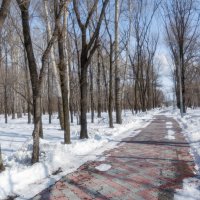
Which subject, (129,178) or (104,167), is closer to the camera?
(129,178)

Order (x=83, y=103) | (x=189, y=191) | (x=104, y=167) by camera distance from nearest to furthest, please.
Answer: (x=189, y=191)
(x=104, y=167)
(x=83, y=103)

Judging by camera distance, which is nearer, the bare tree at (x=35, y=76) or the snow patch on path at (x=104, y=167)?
the snow patch on path at (x=104, y=167)

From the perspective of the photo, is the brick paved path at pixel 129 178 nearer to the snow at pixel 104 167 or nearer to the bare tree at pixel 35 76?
the snow at pixel 104 167

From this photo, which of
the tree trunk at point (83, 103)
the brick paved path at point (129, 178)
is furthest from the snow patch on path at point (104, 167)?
the tree trunk at point (83, 103)

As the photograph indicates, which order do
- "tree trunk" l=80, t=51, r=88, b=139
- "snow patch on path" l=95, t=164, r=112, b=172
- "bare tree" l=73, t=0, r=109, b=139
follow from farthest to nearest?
"tree trunk" l=80, t=51, r=88, b=139
"bare tree" l=73, t=0, r=109, b=139
"snow patch on path" l=95, t=164, r=112, b=172

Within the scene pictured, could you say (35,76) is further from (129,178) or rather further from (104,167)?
(129,178)

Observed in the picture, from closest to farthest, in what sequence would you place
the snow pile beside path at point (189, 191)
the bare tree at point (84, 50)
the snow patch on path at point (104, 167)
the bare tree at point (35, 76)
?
the snow pile beside path at point (189, 191), the snow patch on path at point (104, 167), the bare tree at point (35, 76), the bare tree at point (84, 50)

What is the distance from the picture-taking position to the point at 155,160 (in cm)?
848

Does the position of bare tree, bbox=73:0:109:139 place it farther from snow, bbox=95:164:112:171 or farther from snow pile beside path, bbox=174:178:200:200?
snow pile beside path, bbox=174:178:200:200

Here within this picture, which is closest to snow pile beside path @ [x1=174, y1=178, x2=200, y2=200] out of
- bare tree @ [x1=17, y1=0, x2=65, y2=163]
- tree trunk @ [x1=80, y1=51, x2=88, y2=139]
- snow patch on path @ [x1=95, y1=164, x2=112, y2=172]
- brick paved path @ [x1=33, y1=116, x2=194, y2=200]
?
brick paved path @ [x1=33, y1=116, x2=194, y2=200]

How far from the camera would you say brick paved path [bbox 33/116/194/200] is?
552cm

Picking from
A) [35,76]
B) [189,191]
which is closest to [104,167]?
[189,191]

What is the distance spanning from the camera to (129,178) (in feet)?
21.7

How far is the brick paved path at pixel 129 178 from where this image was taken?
18.1 feet
